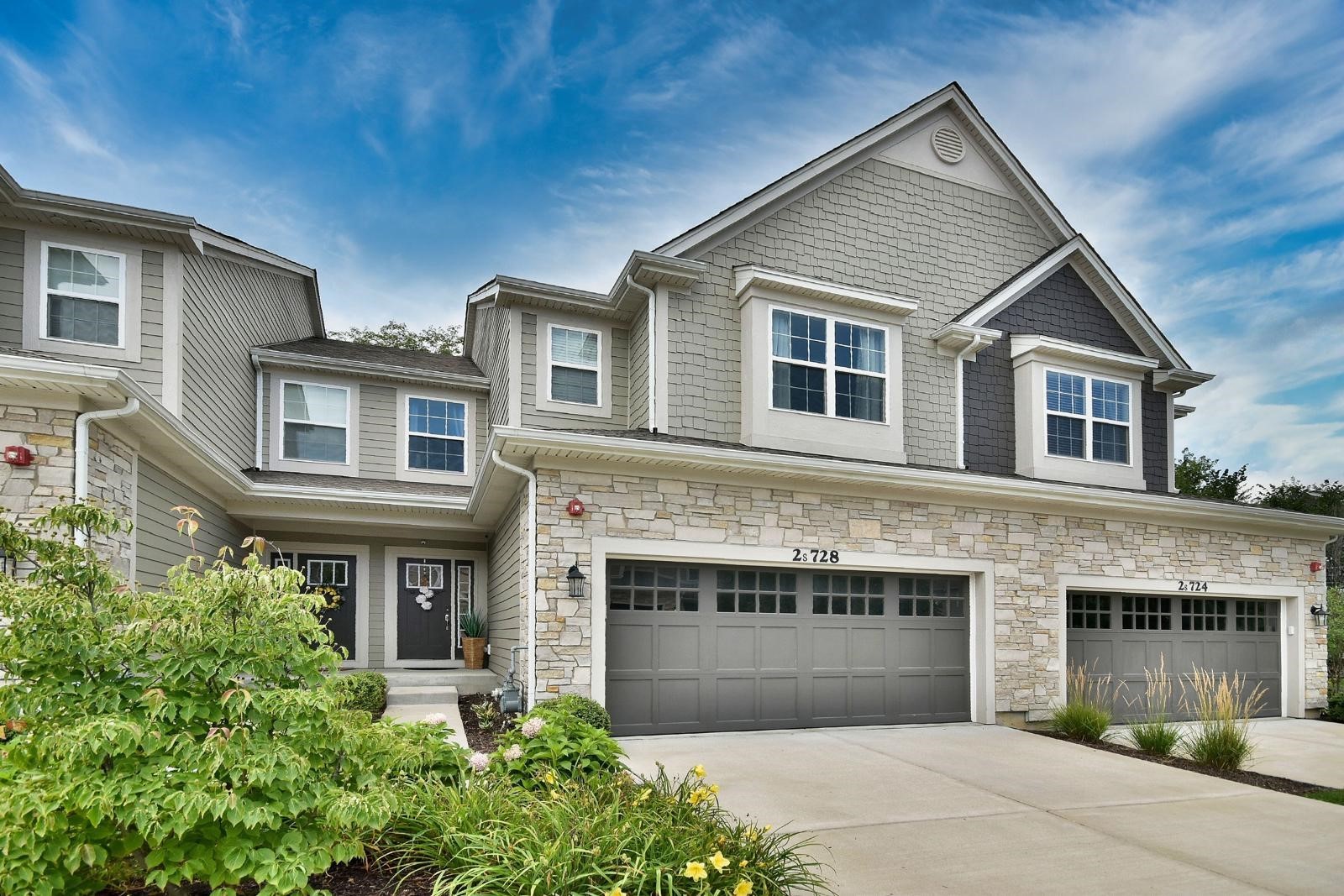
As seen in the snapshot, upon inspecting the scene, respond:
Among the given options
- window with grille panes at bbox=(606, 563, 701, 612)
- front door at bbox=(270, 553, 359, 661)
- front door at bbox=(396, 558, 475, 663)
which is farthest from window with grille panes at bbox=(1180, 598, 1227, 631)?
front door at bbox=(270, 553, 359, 661)

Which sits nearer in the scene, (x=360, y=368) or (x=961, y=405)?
(x=961, y=405)

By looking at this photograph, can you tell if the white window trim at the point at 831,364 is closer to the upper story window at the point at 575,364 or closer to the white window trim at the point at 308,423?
the upper story window at the point at 575,364

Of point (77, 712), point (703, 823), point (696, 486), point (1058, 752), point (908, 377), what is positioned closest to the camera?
point (77, 712)

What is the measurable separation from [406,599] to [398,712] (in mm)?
4204

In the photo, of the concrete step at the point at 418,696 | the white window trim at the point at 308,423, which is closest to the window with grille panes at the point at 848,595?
the concrete step at the point at 418,696

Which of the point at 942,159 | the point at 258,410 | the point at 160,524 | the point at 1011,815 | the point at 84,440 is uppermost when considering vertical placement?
the point at 942,159

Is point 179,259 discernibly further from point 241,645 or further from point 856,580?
point 856,580

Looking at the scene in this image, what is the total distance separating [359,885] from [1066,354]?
11705mm

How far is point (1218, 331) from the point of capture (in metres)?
17.2

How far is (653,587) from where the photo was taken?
30.3ft

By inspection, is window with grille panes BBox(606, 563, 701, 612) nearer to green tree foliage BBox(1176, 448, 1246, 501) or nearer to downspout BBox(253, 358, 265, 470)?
downspout BBox(253, 358, 265, 470)

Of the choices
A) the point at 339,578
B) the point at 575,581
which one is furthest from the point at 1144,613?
the point at 339,578

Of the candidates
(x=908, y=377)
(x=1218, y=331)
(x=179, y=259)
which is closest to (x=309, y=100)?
(x=179, y=259)

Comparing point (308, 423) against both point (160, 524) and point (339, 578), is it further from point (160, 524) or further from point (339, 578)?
point (160, 524)
